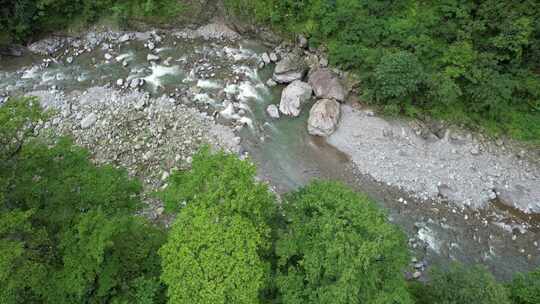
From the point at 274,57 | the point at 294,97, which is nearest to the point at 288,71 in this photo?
the point at 274,57

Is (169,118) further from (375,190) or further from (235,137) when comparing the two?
(375,190)

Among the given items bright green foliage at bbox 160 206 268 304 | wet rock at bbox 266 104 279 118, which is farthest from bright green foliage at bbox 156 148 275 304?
wet rock at bbox 266 104 279 118

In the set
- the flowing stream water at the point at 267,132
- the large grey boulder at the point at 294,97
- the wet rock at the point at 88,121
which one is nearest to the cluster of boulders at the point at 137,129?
the wet rock at the point at 88,121

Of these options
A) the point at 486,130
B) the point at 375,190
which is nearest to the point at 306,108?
the point at 375,190

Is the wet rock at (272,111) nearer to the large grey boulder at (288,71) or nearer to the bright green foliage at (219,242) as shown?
the large grey boulder at (288,71)

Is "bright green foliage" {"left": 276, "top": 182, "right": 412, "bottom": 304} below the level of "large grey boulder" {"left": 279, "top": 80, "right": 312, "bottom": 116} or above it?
above

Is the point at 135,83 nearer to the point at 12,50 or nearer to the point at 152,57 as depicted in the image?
the point at 152,57

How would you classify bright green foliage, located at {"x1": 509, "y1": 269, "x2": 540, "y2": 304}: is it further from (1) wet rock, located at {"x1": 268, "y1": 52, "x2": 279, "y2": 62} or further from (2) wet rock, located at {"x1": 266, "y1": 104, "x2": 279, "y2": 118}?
(1) wet rock, located at {"x1": 268, "y1": 52, "x2": 279, "y2": 62}
